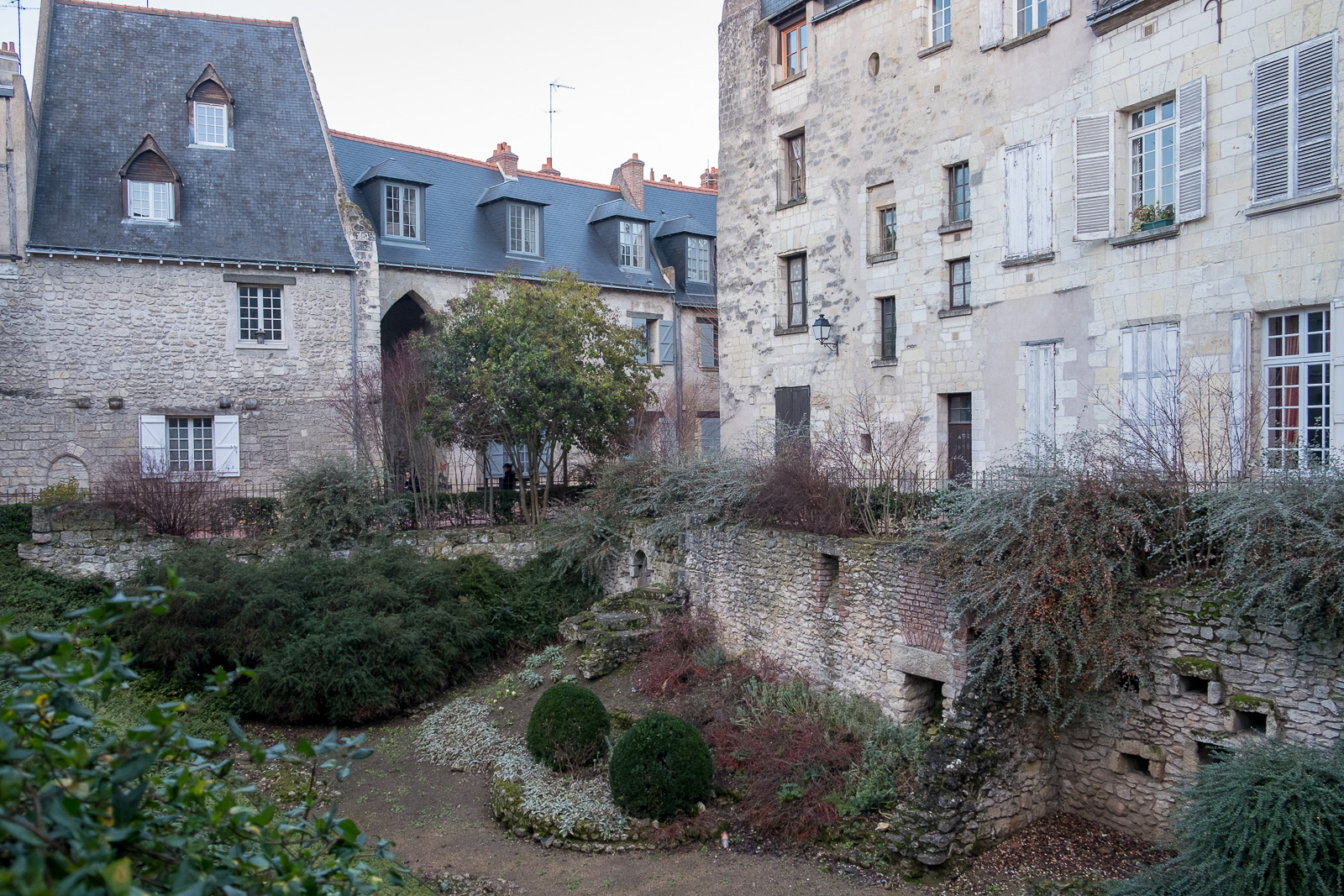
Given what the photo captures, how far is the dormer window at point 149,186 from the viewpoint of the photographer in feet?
56.4

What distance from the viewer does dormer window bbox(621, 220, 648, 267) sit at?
23656 millimetres

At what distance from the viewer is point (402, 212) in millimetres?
20328

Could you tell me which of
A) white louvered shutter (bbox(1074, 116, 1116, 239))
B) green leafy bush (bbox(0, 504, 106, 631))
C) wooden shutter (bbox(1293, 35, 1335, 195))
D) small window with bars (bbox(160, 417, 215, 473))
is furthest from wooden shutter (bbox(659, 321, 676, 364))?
wooden shutter (bbox(1293, 35, 1335, 195))

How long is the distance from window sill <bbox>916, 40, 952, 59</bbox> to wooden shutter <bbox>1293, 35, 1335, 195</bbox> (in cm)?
517

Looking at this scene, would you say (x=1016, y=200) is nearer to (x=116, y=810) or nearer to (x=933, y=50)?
(x=933, y=50)

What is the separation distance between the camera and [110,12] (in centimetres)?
1850

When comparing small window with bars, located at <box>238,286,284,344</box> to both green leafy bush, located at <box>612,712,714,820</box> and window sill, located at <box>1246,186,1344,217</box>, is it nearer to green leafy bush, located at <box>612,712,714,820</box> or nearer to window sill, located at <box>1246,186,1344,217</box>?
green leafy bush, located at <box>612,712,714,820</box>

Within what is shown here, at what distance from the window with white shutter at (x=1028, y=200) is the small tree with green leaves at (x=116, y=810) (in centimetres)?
1166

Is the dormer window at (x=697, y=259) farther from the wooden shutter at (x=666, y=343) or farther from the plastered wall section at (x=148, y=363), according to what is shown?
the plastered wall section at (x=148, y=363)

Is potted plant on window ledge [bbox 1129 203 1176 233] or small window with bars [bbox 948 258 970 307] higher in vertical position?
potted plant on window ledge [bbox 1129 203 1176 233]

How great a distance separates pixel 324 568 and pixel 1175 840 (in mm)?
11190

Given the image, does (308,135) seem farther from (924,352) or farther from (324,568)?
(924,352)

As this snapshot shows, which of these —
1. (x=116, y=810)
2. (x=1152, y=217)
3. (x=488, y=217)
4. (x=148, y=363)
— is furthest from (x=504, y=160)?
(x=116, y=810)

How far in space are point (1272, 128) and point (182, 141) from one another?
18.5 metres
